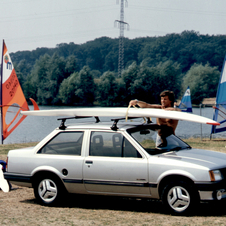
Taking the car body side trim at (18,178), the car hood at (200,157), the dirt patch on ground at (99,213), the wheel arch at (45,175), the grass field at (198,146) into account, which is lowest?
the grass field at (198,146)

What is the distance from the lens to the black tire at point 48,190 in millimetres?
6508

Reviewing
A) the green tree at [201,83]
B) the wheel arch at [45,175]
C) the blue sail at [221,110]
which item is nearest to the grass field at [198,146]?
the blue sail at [221,110]

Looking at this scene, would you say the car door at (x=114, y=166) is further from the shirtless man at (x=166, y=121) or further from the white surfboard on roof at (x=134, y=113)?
the shirtless man at (x=166, y=121)

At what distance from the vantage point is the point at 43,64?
81.8 metres

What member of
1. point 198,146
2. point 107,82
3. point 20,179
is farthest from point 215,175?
point 107,82

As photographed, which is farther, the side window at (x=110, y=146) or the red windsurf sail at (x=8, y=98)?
the red windsurf sail at (x=8, y=98)

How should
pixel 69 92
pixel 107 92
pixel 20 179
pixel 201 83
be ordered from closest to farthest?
pixel 20 179, pixel 107 92, pixel 69 92, pixel 201 83

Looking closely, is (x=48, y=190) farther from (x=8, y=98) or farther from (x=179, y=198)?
(x=8, y=98)

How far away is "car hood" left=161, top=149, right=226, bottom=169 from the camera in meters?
5.67

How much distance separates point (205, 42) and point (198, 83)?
7043 centimetres

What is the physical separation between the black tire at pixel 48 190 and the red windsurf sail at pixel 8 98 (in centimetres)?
1286

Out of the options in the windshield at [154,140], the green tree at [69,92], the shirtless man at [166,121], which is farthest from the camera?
the green tree at [69,92]

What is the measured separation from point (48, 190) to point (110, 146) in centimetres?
139

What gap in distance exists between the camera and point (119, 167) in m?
6.03
